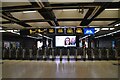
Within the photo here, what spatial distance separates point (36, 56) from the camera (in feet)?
68.8

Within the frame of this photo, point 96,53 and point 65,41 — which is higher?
point 65,41

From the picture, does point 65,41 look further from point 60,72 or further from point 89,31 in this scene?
point 60,72

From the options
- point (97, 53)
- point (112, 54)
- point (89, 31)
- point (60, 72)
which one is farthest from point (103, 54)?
point (60, 72)

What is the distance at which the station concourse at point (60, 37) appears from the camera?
9.45 m

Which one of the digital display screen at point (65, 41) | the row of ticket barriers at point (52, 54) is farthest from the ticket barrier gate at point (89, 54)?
the digital display screen at point (65, 41)

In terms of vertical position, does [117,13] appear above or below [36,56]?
above

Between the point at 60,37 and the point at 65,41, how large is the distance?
79 cm

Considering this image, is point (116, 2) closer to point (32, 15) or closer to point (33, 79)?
point (33, 79)

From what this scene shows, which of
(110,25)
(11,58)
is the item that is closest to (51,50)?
(11,58)

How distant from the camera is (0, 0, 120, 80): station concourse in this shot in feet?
31.0

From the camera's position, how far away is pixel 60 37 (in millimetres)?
26484

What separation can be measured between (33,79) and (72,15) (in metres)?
6.02

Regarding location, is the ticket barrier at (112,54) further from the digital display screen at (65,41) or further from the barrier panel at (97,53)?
the digital display screen at (65,41)

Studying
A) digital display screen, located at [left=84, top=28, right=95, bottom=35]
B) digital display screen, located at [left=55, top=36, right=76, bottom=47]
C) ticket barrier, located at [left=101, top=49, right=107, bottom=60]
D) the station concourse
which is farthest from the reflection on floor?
digital display screen, located at [left=55, top=36, right=76, bottom=47]
